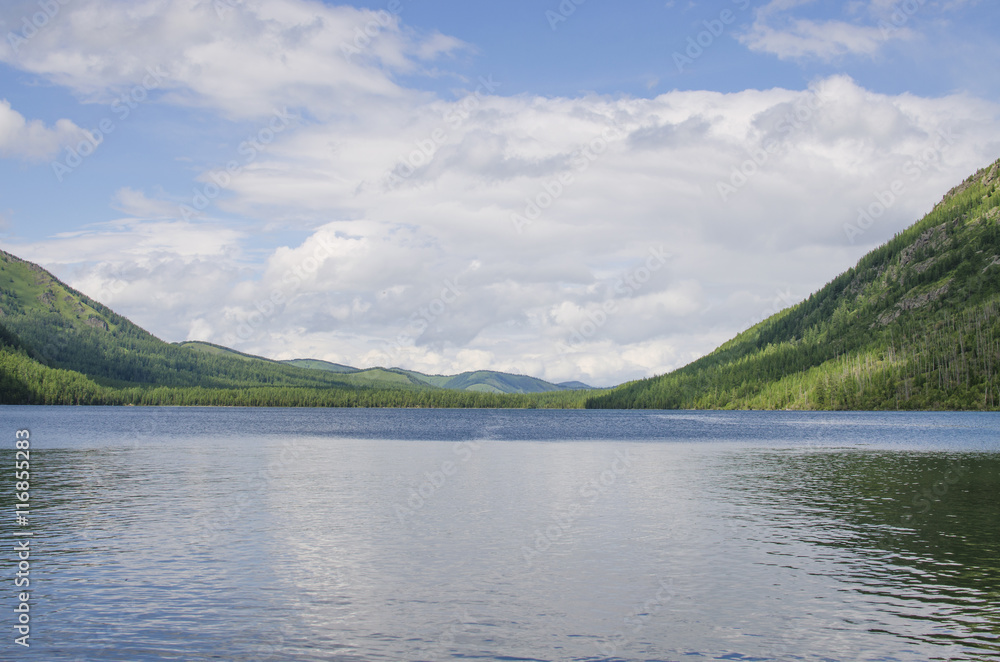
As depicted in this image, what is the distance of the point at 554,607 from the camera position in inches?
995

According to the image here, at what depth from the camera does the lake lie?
70.9ft

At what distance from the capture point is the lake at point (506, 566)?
2162cm

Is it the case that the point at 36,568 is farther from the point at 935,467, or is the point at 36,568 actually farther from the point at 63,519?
the point at 935,467

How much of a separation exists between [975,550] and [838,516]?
10.7 meters

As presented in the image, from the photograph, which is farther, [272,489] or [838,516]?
[272,489]

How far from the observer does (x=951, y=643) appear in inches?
824

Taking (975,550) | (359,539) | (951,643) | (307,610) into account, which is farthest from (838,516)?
(307,610)

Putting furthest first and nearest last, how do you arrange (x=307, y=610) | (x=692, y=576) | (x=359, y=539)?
(x=359, y=539) → (x=692, y=576) → (x=307, y=610)

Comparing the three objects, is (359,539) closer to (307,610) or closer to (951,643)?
(307,610)

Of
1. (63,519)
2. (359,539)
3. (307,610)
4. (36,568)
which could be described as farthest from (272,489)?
(307,610)

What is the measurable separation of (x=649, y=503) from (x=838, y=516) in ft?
38.8

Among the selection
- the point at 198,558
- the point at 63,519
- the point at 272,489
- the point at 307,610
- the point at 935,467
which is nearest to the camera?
the point at 307,610

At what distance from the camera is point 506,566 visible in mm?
31125

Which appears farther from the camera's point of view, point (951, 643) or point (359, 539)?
point (359, 539)
